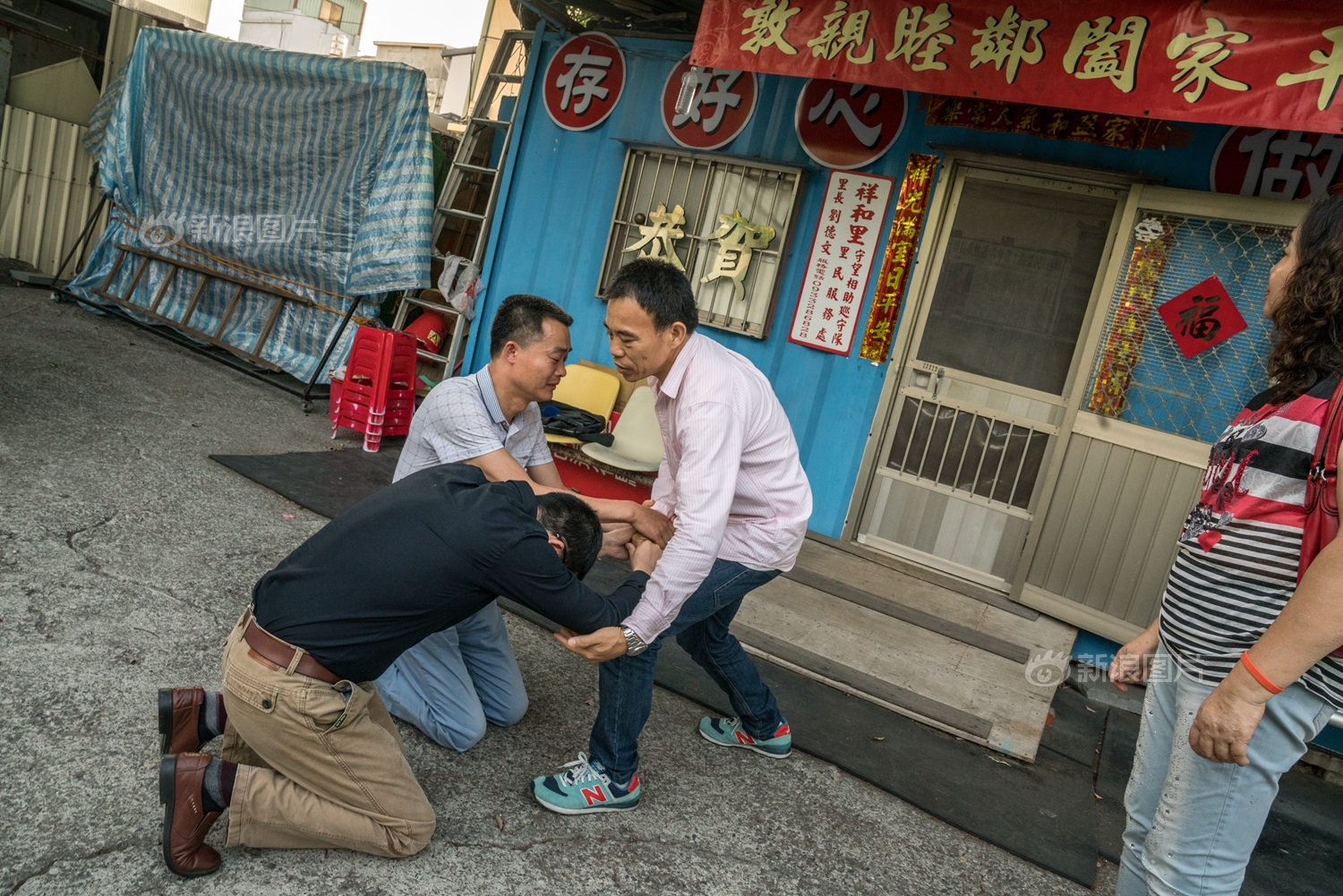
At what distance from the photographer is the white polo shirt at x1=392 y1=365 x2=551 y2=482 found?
128 inches

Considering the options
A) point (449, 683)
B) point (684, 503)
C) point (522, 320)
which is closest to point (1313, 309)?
point (684, 503)

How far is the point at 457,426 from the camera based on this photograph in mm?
3252

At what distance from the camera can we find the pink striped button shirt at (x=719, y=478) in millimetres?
2703

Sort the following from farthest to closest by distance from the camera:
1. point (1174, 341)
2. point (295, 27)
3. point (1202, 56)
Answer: point (295, 27), point (1174, 341), point (1202, 56)

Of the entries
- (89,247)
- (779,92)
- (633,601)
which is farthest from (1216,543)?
(89,247)

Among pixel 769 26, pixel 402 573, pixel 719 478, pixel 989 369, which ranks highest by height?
pixel 769 26

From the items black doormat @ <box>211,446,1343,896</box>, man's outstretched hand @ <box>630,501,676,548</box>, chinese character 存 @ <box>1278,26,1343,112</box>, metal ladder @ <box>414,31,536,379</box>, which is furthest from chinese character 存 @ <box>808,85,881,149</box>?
man's outstretched hand @ <box>630,501,676,548</box>

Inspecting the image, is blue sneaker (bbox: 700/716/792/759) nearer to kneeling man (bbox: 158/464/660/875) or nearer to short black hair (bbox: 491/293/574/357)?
kneeling man (bbox: 158/464/660/875)

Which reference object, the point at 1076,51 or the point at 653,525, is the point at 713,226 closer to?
the point at 1076,51

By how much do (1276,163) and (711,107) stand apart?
355cm

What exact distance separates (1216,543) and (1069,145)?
3.95 metres

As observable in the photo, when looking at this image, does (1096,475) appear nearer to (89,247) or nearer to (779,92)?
(779,92)

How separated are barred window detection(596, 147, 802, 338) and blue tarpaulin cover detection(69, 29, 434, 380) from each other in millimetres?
1826

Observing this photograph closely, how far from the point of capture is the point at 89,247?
1063cm
